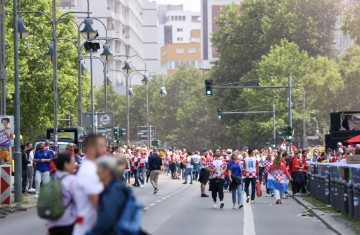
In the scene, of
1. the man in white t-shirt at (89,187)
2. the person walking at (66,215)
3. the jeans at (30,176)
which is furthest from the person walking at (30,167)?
the man in white t-shirt at (89,187)

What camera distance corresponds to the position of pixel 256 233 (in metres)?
24.3

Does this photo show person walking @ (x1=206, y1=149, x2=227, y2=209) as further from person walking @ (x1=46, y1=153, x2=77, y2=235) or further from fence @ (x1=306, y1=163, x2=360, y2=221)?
person walking @ (x1=46, y1=153, x2=77, y2=235)

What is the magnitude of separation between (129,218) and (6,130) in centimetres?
2332

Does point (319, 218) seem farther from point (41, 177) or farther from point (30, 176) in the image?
point (30, 176)

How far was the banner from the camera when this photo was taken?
32.9 m

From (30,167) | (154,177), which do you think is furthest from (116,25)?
(30,167)

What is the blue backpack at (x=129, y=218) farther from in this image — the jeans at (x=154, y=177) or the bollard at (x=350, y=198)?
the jeans at (x=154, y=177)

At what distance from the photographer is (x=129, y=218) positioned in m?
10.0

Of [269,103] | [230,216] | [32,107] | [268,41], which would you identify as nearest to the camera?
[230,216]

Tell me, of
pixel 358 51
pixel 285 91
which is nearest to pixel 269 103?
pixel 285 91

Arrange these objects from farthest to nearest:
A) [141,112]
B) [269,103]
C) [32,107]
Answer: [141,112]
[269,103]
[32,107]

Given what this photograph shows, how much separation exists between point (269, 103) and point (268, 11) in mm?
17514

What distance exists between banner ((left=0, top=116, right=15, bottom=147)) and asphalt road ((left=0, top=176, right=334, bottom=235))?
1922 mm

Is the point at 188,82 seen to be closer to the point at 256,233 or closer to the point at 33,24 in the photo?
the point at 33,24
